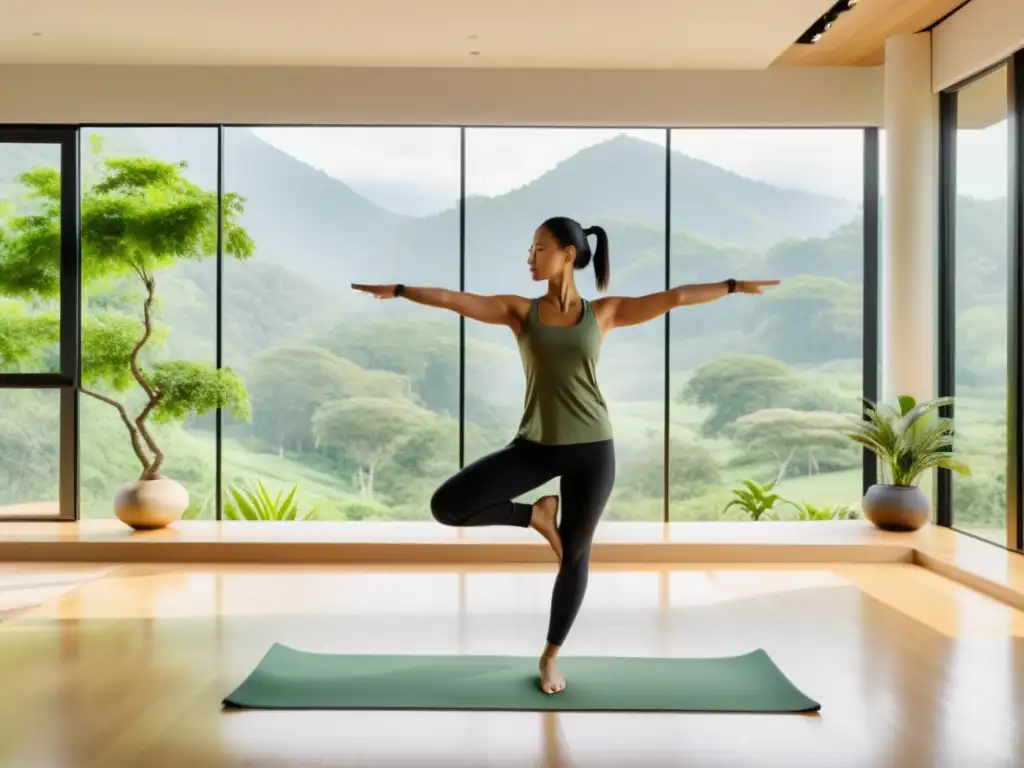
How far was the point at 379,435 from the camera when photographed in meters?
15.5

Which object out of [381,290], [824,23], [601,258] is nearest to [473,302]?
[381,290]

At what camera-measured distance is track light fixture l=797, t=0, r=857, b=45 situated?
600 centimetres

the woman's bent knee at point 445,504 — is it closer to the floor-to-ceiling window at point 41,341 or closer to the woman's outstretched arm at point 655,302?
the woman's outstretched arm at point 655,302

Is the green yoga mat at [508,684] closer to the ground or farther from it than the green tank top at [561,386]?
closer to the ground

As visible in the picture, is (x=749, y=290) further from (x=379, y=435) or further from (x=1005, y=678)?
(x=379, y=435)

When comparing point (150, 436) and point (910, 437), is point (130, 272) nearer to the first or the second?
point (150, 436)

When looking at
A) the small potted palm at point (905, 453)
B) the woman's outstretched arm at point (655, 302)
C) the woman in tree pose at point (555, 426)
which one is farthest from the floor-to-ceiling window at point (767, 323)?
the woman in tree pose at point (555, 426)

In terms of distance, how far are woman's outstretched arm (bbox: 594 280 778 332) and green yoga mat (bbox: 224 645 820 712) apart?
116 cm

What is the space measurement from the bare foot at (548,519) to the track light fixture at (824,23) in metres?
3.69

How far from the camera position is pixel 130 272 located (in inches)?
278

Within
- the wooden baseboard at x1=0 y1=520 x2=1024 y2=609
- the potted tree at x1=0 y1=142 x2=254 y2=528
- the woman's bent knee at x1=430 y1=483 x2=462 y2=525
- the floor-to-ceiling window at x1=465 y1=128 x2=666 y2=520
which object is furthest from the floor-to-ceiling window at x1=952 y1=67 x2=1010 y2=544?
the floor-to-ceiling window at x1=465 y1=128 x2=666 y2=520

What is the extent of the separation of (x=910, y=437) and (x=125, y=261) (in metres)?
4.79

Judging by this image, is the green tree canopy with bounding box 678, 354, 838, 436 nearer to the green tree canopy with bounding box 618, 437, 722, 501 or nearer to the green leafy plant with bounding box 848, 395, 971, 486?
the green tree canopy with bounding box 618, 437, 722, 501

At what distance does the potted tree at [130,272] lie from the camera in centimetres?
663
